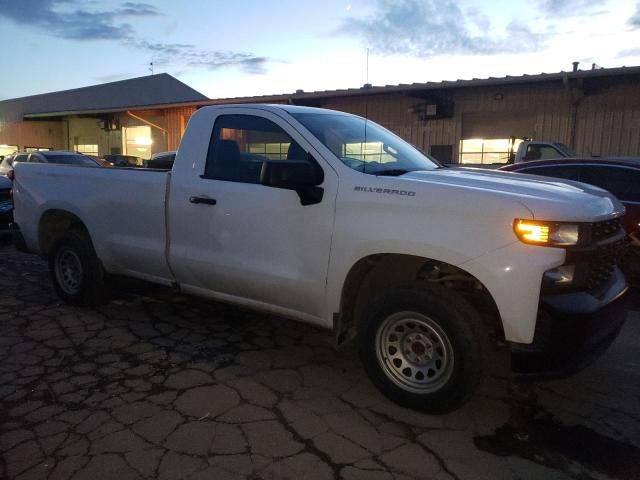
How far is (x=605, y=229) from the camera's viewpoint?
3102mm

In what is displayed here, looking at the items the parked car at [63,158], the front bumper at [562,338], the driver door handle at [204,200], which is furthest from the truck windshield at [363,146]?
the parked car at [63,158]

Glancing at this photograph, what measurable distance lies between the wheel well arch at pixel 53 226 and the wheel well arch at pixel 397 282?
119 inches

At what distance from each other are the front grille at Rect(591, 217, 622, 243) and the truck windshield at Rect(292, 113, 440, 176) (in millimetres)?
1192

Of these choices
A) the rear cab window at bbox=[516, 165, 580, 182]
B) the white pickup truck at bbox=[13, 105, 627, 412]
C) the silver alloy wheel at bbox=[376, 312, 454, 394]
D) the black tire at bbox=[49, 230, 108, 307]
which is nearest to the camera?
the white pickup truck at bbox=[13, 105, 627, 412]

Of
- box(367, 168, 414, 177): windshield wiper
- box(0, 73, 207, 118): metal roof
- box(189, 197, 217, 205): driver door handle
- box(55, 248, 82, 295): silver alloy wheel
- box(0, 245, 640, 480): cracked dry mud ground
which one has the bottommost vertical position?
box(0, 245, 640, 480): cracked dry mud ground

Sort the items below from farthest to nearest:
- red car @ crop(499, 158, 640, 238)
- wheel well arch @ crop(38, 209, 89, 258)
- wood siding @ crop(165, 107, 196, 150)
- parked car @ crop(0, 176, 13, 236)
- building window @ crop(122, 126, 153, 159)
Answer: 1. building window @ crop(122, 126, 153, 159)
2. wood siding @ crop(165, 107, 196, 150)
3. parked car @ crop(0, 176, 13, 236)
4. red car @ crop(499, 158, 640, 238)
5. wheel well arch @ crop(38, 209, 89, 258)

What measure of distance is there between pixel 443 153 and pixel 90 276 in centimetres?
1400

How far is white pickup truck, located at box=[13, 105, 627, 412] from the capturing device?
2775 millimetres

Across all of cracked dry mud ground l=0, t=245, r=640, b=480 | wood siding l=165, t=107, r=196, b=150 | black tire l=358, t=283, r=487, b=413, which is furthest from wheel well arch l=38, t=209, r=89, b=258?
wood siding l=165, t=107, r=196, b=150

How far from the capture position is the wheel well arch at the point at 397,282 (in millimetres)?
3150

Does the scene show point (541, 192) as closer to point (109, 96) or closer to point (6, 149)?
point (109, 96)

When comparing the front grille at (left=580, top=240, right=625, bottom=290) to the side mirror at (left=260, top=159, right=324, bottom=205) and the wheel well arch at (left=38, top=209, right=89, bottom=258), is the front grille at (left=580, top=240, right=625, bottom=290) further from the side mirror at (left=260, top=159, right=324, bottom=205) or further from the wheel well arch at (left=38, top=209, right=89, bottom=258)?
the wheel well arch at (left=38, top=209, right=89, bottom=258)

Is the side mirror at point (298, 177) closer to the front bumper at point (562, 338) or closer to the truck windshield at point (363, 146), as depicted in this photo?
the truck windshield at point (363, 146)

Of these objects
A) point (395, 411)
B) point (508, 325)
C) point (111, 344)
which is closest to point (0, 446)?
point (111, 344)
